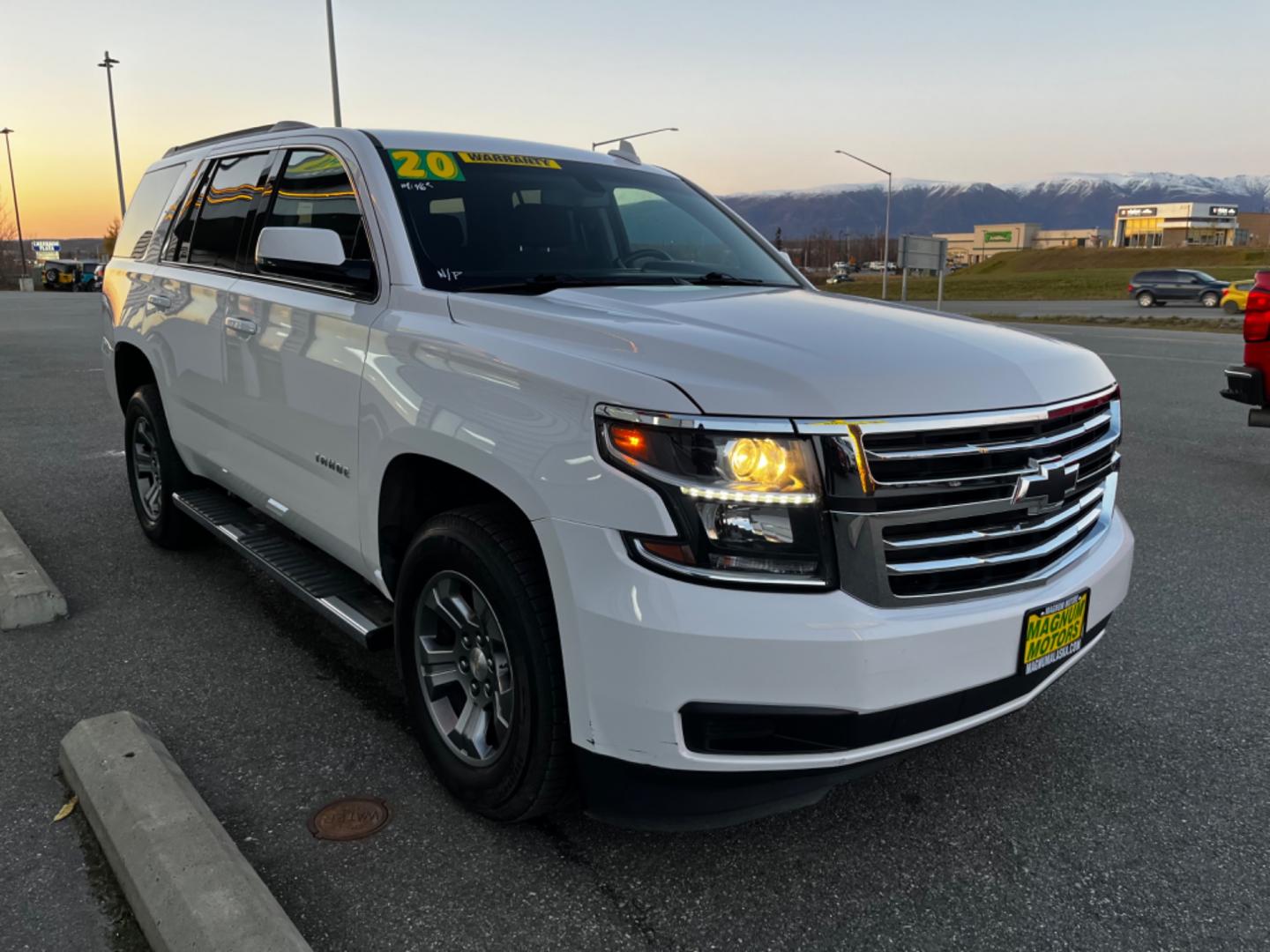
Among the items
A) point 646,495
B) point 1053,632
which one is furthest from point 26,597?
point 1053,632

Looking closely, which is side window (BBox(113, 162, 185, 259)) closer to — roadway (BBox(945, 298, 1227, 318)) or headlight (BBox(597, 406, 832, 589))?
headlight (BBox(597, 406, 832, 589))

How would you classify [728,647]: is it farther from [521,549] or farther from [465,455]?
[465,455]

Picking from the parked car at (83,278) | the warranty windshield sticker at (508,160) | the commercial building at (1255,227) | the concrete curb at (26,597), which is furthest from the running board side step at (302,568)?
the commercial building at (1255,227)

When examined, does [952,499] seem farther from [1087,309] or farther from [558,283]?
[1087,309]

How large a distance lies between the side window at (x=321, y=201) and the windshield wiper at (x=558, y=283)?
1.51ft

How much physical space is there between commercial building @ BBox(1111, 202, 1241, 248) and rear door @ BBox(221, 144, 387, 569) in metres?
144

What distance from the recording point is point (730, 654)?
2104mm

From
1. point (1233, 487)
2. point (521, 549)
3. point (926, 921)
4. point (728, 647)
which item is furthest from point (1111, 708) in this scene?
point (1233, 487)

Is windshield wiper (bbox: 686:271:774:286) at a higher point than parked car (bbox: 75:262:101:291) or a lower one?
lower

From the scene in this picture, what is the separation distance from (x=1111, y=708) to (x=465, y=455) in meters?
2.48

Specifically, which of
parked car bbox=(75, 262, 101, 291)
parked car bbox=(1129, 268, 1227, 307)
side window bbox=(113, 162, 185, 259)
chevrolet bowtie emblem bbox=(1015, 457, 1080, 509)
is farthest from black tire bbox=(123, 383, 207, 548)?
parked car bbox=(75, 262, 101, 291)

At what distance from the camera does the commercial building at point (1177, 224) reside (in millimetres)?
130500

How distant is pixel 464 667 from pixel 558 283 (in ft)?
4.16

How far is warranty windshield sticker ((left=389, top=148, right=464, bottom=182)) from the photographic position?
3.40 m
